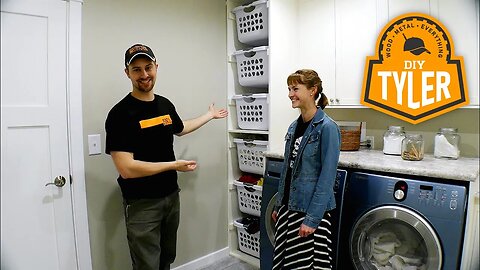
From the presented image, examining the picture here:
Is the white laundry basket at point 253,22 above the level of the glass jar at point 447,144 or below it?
above

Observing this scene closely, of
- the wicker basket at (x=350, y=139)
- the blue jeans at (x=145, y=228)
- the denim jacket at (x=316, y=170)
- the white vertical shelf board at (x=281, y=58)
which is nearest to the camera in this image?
the denim jacket at (x=316, y=170)

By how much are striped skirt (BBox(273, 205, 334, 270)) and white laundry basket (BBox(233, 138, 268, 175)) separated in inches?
33.0

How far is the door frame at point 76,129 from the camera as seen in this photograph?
73.0 inches

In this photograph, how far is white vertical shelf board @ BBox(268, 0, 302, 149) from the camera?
239cm

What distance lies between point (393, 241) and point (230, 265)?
53.4 inches

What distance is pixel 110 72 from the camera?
2.03 meters

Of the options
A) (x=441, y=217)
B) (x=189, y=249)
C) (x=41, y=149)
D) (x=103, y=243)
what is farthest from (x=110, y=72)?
(x=441, y=217)

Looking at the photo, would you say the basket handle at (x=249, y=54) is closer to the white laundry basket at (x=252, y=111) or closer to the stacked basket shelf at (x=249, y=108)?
the stacked basket shelf at (x=249, y=108)

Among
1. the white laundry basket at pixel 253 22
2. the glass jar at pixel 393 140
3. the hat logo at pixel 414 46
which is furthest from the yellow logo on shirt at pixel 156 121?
the hat logo at pixel 414 46

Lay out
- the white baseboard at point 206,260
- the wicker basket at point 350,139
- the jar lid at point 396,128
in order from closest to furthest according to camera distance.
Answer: the jar lid at point 396,128 → the wicker basket at point 350,139 → the white baseboard at point 206,260

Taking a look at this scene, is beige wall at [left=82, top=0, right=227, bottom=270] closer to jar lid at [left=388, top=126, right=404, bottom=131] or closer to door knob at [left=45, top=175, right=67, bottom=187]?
door knob at [left=45, top=175, right=67, bottom=187]

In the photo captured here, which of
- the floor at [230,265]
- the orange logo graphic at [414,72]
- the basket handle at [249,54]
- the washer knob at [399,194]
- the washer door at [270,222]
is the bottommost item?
the floor at [230,265]

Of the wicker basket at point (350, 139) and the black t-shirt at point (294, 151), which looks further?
the wicker basket at point (350, 139)

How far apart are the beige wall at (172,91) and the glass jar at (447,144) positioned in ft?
5.14
